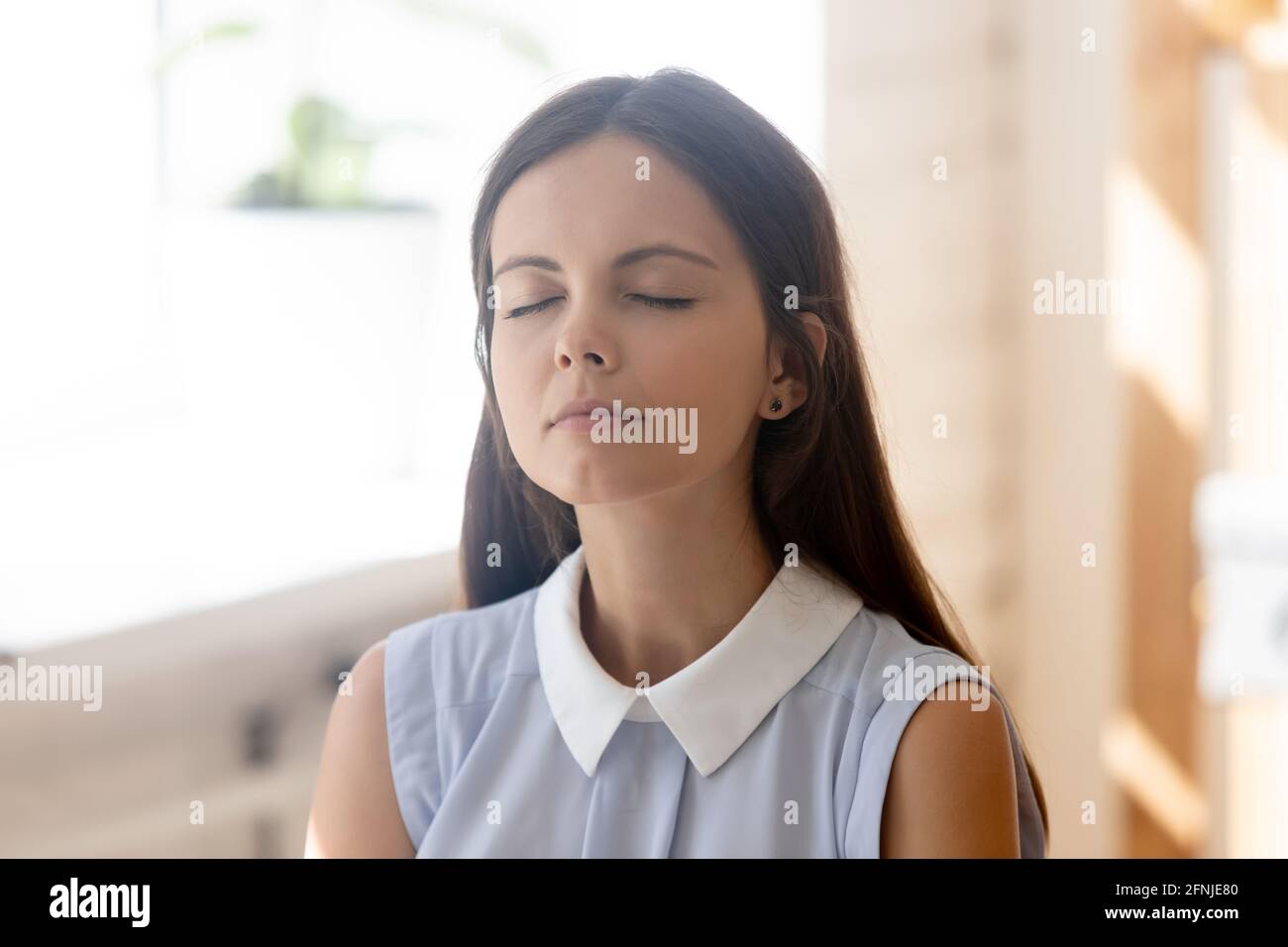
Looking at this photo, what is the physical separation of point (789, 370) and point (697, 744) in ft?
0.70

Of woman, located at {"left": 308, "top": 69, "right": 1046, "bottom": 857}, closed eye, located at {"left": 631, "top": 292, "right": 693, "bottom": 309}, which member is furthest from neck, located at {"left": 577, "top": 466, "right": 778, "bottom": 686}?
closed eye, located at {"left": 631, "top": 292, "right": 693, "bottom": 309}

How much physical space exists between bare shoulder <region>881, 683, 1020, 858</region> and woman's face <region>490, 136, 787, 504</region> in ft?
0.59

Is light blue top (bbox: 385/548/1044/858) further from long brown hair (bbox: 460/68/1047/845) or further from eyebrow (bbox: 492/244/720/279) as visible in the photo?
eyebrow (bbox: 492/244/720/279)

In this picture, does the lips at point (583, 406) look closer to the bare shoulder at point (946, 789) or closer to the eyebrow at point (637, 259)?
the eyebrow at point (637, 259)

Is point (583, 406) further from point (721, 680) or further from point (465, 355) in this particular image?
point (465, 355)

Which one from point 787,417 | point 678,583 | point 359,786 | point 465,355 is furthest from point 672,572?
point 465,355

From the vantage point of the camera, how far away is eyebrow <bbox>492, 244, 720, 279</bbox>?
0.63 meters

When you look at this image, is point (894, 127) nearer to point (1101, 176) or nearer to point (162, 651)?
point (1101, 176)

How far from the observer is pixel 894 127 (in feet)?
5.41

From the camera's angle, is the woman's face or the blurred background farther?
the blurred background

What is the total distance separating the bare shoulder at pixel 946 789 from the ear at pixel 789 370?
175 millimetres

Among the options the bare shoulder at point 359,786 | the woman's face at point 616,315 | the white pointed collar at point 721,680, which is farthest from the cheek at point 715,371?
the bare shoulder at point 359,786

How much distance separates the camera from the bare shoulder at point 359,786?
72 cm

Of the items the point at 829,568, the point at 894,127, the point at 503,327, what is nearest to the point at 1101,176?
the point at 894,127
